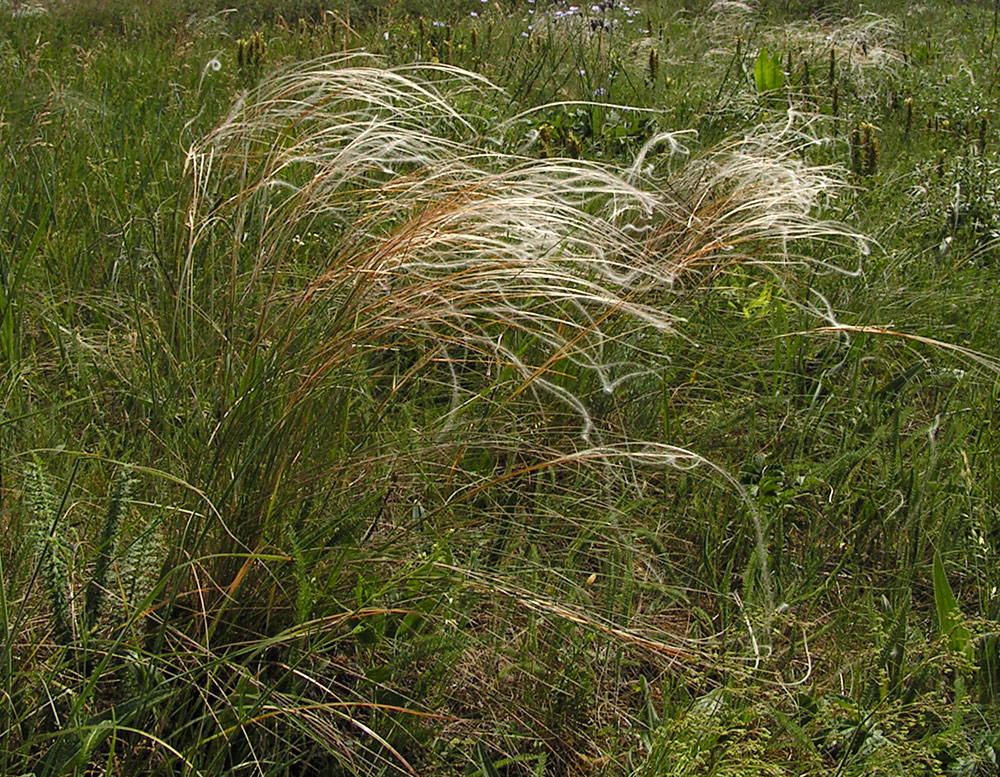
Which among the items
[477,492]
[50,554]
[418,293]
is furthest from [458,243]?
[50,554]

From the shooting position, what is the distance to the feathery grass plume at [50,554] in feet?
3.73

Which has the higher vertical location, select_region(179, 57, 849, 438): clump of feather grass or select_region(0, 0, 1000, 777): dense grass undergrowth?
select_region(179, 57, 849, 438): clump of feather grass

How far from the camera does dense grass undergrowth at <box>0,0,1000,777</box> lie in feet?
3.94

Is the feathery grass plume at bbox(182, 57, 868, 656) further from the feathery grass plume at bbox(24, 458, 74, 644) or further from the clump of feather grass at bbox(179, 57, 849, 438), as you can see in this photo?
the feathery grass plume at bbox(24, 458, 74, 644)

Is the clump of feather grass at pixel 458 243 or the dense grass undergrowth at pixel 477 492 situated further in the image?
the clump of feather grass at pixel 458 243

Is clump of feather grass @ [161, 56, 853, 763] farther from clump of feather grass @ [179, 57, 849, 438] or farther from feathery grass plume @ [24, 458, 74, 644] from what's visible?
feathery grass plume @ [24, 458, 74, 644]

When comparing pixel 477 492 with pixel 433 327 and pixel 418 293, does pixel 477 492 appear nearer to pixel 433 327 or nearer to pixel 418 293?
pixel 418 293

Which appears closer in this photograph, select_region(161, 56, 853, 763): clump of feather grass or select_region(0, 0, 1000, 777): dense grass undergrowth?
select_region(0, 0, 1000, 777): dense grass undergrowth

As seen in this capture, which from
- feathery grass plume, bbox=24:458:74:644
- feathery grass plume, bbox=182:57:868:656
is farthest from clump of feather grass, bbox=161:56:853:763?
feathery grass plume, bbox=24:458:74:644

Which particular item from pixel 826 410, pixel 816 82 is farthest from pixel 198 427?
pixel 816 82

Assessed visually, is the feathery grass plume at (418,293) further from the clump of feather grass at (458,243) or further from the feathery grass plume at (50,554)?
the feathery grass plume at (50,554)

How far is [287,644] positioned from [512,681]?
0.31 metres

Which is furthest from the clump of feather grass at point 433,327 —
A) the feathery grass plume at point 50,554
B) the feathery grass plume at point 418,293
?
the feathery grass plume at point 50,554

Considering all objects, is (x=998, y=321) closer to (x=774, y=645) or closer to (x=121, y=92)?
(x=774, y=645)
